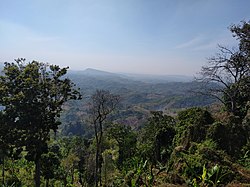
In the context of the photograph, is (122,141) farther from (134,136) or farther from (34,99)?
(34,99)

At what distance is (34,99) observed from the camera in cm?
2205

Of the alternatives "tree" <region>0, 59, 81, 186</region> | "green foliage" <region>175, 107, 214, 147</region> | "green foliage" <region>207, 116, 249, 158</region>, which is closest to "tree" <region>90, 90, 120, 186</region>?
"tree" <region>0, 59, 81, 186</region>

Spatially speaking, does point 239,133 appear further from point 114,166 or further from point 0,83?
point 114,166

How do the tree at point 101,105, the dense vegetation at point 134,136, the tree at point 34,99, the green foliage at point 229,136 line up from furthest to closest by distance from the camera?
the tree at point 101,105, the tree at point 34,99, the green foliage at point 229,136, the dense vegetation at point 134,136

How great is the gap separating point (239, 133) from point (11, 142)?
1626cm

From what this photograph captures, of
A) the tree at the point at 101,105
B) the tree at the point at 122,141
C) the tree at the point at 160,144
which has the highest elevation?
the tree at the point at 101,105

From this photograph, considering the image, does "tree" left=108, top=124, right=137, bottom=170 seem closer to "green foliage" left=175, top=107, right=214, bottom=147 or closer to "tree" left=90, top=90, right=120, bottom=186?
"tree" left=90, top=90, right=120, bottom=186

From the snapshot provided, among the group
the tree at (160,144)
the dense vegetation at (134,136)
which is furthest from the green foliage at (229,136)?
the tree at (160,144)

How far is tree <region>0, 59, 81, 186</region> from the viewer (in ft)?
70.0

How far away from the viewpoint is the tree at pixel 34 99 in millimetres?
21328

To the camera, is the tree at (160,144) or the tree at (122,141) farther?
the tree at (122,141)

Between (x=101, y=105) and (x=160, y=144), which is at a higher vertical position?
(x=101, y=105)

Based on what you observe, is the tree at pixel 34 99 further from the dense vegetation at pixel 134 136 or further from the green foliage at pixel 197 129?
A: the green foliage at pixel 197 129

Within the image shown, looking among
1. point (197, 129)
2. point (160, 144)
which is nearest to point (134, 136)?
point (160, 144)
